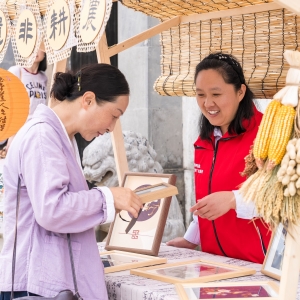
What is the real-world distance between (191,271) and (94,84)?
789 millimetres

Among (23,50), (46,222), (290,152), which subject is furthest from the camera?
(23,50)

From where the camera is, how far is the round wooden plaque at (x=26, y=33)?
9.64ft

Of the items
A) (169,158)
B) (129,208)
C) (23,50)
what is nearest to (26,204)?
(129,208)

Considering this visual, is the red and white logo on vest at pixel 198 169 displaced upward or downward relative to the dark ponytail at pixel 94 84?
downward

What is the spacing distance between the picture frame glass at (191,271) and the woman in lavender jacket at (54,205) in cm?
32

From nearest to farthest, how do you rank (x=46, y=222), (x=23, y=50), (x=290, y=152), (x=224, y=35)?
(x=290, y=152) < (x=46, y=222) < (x=224, y=35) < (x=23, y=50)

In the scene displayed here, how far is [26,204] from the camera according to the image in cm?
182

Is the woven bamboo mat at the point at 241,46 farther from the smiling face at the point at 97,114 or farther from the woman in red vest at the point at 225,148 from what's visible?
the smiling face at the point at 97,114

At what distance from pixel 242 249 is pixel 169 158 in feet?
8.38

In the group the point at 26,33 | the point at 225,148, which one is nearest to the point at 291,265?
the point at 225,148

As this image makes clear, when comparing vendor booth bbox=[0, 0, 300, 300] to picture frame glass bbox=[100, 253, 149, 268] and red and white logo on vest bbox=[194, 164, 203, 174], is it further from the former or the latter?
red and white logo on vest bbox=[194, 164, 203, 174]

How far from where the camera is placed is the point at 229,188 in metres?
2.54

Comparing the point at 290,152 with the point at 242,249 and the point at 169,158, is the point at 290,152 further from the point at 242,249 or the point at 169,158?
the point at 169,158

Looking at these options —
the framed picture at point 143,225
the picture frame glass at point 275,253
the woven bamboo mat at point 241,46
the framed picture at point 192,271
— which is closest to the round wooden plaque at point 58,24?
the woven bamboo mat at point 241,46
